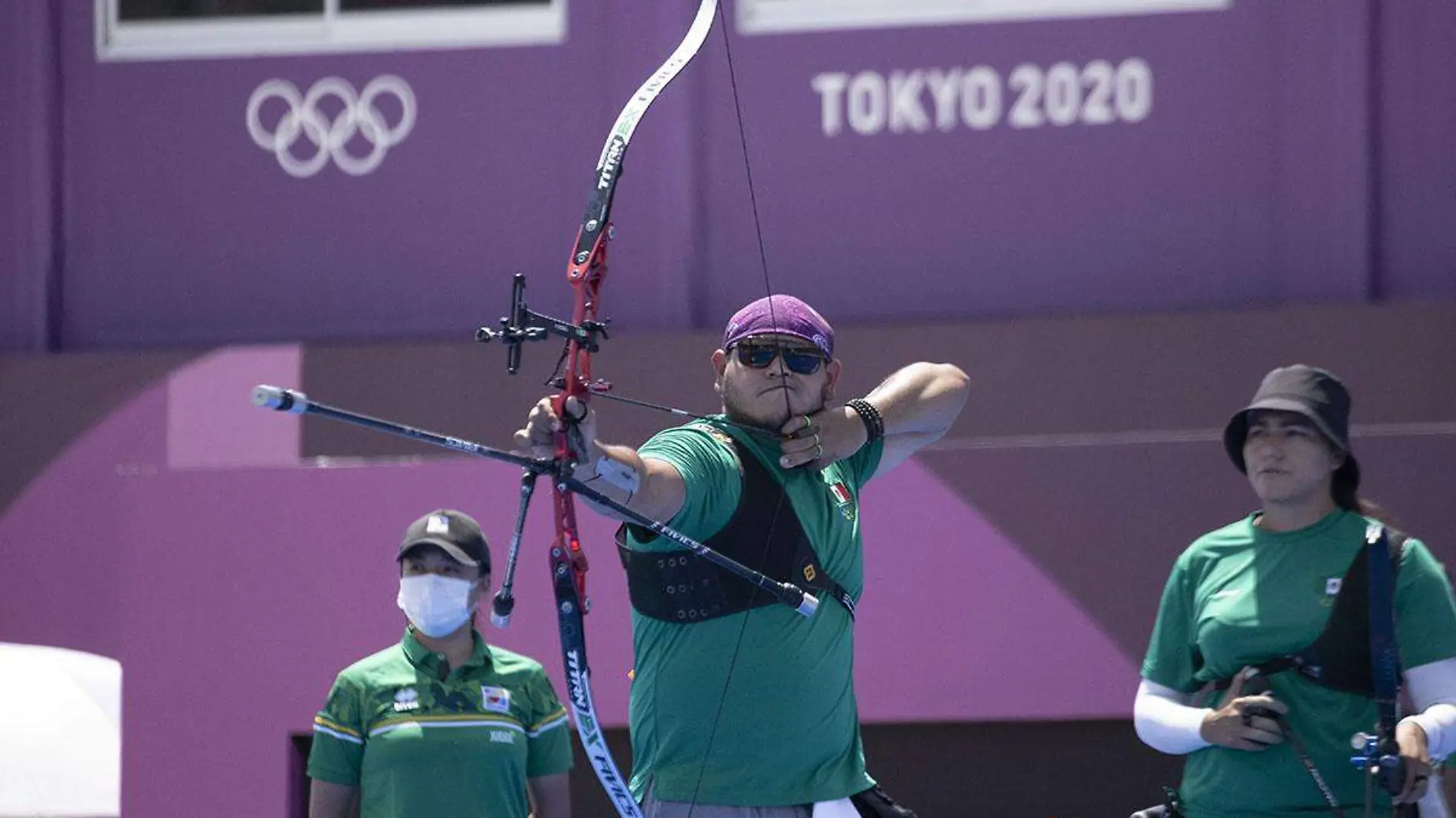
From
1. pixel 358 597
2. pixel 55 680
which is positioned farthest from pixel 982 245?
pixel 55 680

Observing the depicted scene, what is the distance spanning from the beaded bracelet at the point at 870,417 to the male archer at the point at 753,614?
0.32 feet

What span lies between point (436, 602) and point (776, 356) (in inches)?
48.0

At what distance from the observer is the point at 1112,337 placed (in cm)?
530

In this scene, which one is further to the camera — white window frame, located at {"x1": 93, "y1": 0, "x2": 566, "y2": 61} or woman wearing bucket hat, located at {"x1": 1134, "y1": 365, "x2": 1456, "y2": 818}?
white window frame, located at {"x1": 93, "y1": 0, "x2": 566, "y2": 61}

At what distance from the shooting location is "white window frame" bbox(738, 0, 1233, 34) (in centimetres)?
562

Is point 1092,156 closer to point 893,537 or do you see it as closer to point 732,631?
point 893,537

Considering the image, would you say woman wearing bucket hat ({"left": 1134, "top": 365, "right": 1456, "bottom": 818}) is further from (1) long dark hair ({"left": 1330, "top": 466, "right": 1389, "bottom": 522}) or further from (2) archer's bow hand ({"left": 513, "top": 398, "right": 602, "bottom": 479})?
(2) archer's bow hand ({"left": 513, "top": 398, "right": 602, "bottom": 479})

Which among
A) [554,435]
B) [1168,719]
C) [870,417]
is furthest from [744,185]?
[554,435]

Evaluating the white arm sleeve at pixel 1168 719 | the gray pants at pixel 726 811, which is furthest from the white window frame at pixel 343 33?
Result: the gray pants at pixel 726 811

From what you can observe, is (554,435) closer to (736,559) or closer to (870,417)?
(736,559)

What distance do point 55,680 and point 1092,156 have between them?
12.5 ft

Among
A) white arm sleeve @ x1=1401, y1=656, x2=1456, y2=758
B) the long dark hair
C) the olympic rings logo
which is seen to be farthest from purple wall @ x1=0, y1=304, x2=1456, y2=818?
white arm sleeve @ x1=1401, y1=656, x2=1456, y2=758

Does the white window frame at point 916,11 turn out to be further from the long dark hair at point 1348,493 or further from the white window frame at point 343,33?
the long dark hair at point 1348,493

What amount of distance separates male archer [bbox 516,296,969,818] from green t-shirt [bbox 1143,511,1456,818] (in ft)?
2.01
